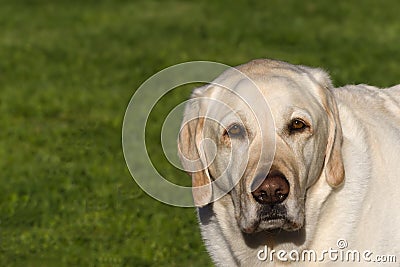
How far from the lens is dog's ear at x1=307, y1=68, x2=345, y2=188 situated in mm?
6219

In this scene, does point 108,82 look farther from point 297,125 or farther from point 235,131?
point 297,125

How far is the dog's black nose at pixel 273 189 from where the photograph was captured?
231 inches

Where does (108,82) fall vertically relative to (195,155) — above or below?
below

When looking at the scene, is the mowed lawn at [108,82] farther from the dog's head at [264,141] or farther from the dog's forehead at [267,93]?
the dog's forehead at [267,93]

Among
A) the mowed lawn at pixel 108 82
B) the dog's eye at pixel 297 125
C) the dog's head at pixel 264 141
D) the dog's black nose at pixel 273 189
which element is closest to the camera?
the dog's black nose at pixel 273 189

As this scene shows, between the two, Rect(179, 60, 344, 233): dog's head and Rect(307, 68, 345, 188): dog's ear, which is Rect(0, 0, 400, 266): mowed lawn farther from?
Rect(307, 68, 345, 188): dog's ear

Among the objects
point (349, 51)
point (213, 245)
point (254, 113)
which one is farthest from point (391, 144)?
point (349, 51)

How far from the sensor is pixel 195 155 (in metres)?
6.55

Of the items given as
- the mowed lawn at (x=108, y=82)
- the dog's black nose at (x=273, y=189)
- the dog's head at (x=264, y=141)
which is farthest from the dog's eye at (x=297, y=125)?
the mowed lawn at (x=108, y=82)

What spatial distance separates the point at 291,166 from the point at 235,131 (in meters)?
0.46

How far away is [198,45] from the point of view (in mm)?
19172

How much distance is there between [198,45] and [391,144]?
13.0 m

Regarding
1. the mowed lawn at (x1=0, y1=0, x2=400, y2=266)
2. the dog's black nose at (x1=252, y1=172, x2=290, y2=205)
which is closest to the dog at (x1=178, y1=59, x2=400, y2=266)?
the dog's black nose at (x1=252, y1=172, x2=290, y2=205)

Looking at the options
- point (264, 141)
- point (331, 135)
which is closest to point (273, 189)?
point (264, 141)
